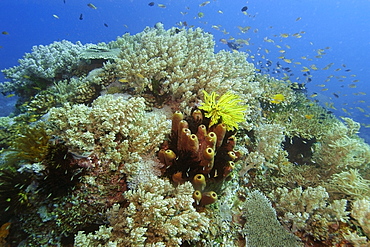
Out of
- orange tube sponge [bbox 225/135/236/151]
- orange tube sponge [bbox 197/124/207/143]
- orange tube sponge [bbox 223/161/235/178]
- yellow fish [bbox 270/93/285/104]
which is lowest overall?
orange tube sponge [bbox 223/161/235/178]

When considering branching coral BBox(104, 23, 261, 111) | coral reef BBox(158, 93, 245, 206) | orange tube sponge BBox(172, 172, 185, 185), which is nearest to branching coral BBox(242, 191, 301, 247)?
coral reef BBox(158, 93, 245, 206)

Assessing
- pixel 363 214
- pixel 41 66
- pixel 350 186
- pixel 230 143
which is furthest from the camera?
pixel 41 66

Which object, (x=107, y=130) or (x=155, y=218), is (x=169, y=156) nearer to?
(x=155, y=218)

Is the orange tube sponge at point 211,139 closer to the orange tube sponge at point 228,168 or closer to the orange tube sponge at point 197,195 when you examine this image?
the orange tube sponge at point 228,168

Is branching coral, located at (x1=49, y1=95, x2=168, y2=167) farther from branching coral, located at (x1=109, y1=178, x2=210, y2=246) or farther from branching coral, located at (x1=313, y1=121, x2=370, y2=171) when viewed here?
branching coral, located at (x1=313, y1=121, x2=370, y2=171)

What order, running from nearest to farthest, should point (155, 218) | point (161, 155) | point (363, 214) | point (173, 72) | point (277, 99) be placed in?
point (155, 218)
point (161, 155)
point (363, 214)
point (173, 72)
point (277, 99)

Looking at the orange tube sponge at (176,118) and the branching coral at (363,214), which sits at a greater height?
the orange tube sponge at (176,118)

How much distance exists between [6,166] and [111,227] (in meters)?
1.90

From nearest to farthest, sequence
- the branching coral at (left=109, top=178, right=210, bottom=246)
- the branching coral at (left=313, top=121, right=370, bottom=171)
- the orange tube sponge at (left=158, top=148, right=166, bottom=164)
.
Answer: the branching coral at (left=109, top=178, right=210, bottom=246) < the orange tube sponge at (left=158, top=148, right=166, bottom=164) < the branching coral at (left=313, top=121, right=370, bottom=171)

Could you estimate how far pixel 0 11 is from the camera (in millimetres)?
128625

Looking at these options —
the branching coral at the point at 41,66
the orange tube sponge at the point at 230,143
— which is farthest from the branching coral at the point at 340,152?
the branching coral at the point at 41,66

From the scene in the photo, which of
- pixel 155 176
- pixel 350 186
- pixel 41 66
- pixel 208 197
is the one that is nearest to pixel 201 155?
pixel 208 197

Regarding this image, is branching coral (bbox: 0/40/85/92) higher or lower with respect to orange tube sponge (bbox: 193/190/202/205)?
higher

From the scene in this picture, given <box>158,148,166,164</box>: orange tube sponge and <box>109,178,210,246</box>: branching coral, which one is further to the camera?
<box>158,148,166,164</box>: orange tube sponge
